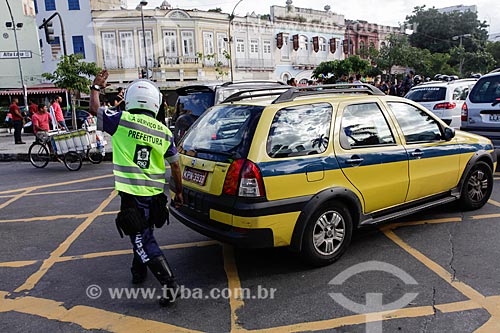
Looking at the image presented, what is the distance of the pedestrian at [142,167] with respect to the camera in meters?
3.41

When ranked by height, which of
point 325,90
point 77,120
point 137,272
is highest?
point 325,90

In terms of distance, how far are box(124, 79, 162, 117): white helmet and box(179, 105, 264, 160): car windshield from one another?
0.78 meters

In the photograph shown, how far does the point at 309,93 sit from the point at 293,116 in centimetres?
51

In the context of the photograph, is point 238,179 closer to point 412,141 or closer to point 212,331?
point 212,331

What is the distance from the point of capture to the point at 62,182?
9008 millimetres

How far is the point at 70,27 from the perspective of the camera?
33844 millimetres

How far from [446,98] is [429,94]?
59cm

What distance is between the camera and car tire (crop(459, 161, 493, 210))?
5492 millimetres

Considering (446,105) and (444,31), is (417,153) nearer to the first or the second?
(446,105)

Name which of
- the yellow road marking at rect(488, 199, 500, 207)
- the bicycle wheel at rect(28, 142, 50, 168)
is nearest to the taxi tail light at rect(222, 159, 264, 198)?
the yellow road marking at rect(488, 199, 500, 207)

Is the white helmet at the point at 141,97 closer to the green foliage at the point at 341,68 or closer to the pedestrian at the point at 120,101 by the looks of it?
the pedestrian at the point at 120,101

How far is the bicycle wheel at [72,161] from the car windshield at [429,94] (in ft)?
30.1

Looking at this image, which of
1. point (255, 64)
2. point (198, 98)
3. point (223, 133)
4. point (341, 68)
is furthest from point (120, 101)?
point (255, 64)

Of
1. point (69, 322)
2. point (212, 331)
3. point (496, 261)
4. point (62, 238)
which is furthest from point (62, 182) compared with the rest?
point (496, 261)
